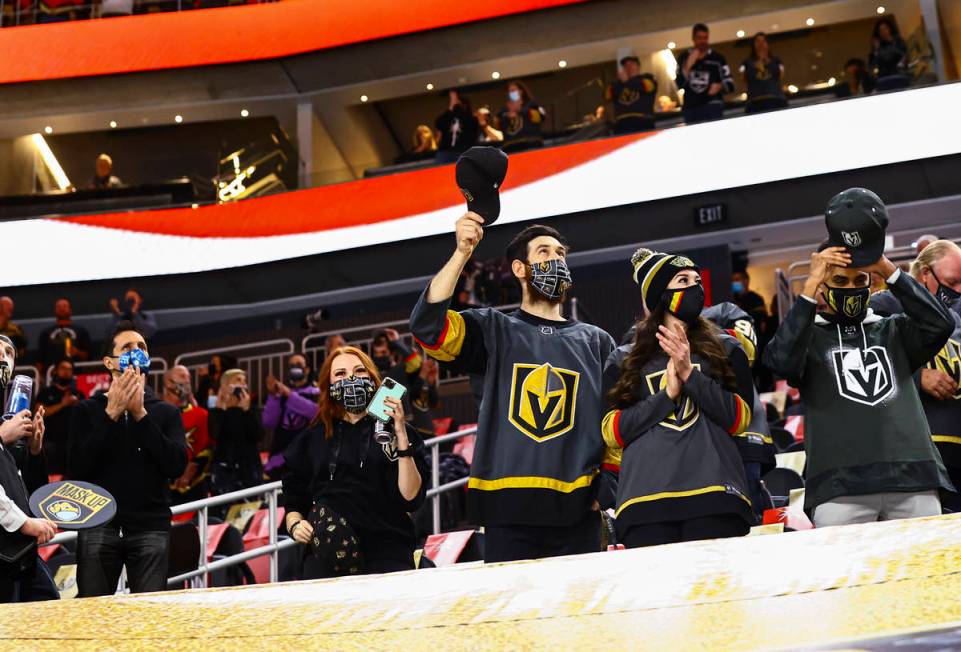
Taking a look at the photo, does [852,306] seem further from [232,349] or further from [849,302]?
[232,349]

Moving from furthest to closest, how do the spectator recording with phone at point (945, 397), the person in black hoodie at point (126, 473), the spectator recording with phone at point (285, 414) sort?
the spectator recording with phone at point (285, 414) < the person in black hoodie at point (126, 473) < the spectator recording with phone at point (945, 397)

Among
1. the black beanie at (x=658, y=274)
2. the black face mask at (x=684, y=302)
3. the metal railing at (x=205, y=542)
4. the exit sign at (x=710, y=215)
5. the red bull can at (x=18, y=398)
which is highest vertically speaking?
the exit sign at (x=710, y=215)

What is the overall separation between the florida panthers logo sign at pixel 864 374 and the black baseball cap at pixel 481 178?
1.24 meters

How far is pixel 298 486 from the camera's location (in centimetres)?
484

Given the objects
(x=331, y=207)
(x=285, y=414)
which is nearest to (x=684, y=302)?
(x=285, y=414)

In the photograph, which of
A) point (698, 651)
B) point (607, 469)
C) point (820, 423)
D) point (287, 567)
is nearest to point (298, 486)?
point (607, 469)

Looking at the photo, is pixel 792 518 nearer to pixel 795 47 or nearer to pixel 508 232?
pixel 508 232

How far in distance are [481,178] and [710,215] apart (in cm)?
1138

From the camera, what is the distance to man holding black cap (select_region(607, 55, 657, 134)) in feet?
49.5

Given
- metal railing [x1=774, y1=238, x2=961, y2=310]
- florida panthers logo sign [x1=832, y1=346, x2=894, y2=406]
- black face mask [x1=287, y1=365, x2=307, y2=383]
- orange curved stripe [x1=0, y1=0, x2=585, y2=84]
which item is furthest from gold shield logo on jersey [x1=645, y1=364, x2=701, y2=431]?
orange curved stripe [x1=0, y1=0, x2=585, y2=84]

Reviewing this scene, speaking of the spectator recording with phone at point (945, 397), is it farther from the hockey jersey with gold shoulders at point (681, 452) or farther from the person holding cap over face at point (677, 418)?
the hockey jersey with gold shoulders at point (681, 452)

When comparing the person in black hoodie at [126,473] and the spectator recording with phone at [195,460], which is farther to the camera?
the spectator recording with phone at [195,460]

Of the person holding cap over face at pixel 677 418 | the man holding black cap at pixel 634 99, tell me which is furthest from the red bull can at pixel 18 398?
the man holding black cap at pixel 634 99

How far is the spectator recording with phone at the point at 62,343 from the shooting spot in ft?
47.8
